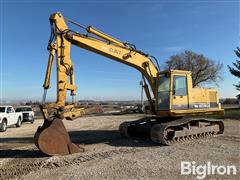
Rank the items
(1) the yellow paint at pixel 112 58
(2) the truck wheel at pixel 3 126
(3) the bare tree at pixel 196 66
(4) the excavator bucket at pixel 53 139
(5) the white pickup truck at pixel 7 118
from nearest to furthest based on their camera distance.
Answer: (4) the excavator bucket at pixel 53 139 → (1) the yellow paint at pixel 112 58 → (2) the truck wheel at pixel 3 126 → (5) the white pickup truck at pixel 7 118 → (3) the bare tree at pixel 196 66

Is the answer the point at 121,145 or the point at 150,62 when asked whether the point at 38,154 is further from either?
the point at 150,62

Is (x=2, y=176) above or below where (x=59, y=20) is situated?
below

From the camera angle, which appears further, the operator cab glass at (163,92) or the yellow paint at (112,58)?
the operator cab glass at (163,92)

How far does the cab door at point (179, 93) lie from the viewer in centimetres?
1105

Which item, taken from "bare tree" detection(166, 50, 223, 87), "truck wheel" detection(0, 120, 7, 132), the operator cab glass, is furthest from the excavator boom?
"bare tree" detection(166, 50, 223, 87)

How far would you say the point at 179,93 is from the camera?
442 inches

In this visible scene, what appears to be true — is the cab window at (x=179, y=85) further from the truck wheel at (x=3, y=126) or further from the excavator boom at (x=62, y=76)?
the truck wheel at (x=3, y=126)

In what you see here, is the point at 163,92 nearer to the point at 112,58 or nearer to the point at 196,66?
the point at 112,58

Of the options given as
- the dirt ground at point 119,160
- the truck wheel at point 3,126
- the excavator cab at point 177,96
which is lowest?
the dirt ground at point 119,160

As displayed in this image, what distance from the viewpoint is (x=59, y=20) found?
952cm

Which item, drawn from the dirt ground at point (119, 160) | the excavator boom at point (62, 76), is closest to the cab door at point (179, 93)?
the dirt ground at point (119, 160)

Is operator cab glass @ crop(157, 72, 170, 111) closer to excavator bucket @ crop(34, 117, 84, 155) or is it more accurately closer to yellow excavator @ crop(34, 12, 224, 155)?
yellow excavator @ crop(34, 12, 224, 155)

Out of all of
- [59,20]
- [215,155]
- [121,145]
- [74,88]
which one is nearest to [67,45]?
[59,20]

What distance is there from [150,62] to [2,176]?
7.98 meters
